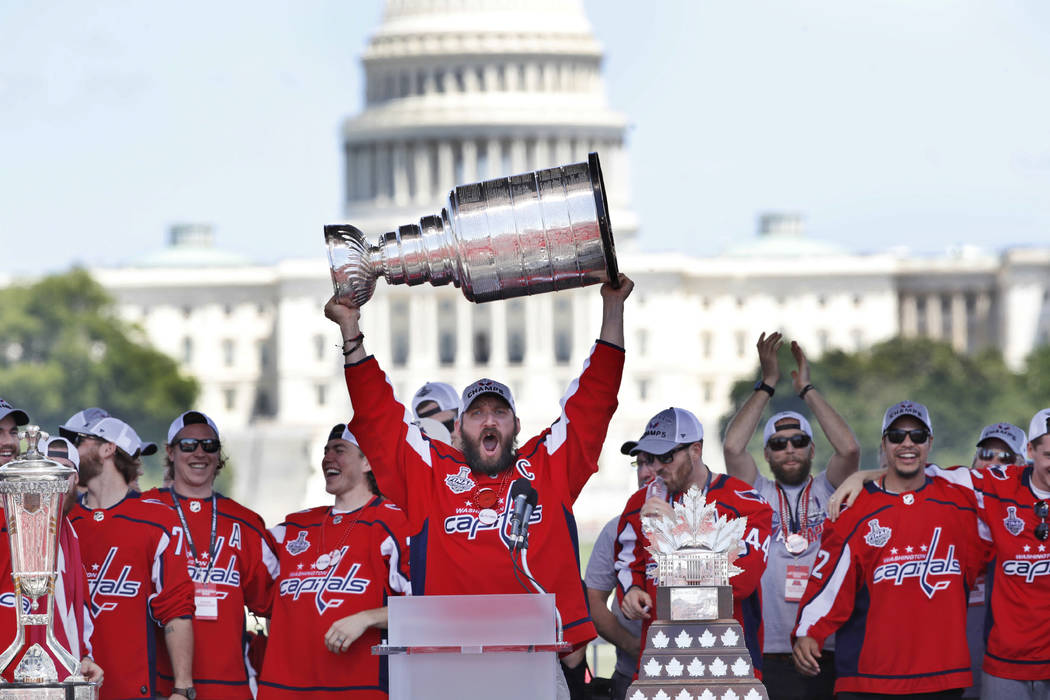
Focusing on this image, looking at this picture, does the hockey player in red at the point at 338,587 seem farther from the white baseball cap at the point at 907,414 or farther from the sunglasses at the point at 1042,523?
the sunglasses at the point at 1042,523

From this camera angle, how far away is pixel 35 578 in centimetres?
1121

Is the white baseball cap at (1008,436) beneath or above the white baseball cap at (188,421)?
beneath

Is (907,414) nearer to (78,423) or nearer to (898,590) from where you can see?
(898,590)

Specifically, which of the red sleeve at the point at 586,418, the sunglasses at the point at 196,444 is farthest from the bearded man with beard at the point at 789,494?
the sunglasses at the point at 196,444

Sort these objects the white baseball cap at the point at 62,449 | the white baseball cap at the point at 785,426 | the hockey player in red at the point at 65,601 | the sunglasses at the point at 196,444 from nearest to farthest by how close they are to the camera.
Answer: the hockey player in red at the point at 65,601 < the white baseball cap at the point at 62,449 < the sunglasses at the point at 196,444 < the white baseball cap at the point at 785,426

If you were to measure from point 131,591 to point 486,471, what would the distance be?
2351 mm

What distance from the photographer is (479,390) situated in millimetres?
12797

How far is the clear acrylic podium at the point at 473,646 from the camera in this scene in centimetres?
1116

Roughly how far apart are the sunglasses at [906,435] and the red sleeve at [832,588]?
442 mm

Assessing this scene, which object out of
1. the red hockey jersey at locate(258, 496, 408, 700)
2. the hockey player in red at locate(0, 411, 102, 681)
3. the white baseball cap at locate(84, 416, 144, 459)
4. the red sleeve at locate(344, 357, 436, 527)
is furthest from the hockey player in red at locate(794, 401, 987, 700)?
the hockey player in red at locate(0, 411, 102, 681)

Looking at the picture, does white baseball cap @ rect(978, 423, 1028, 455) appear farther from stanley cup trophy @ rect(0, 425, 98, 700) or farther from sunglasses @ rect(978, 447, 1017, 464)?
stanley cup trophy @ rect(0, 425, 98, 700)

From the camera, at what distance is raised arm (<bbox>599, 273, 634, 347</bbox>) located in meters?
12.9

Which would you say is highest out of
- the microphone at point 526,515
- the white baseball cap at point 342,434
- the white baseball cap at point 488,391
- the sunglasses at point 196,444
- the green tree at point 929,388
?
the white baseball cap at point 488,391

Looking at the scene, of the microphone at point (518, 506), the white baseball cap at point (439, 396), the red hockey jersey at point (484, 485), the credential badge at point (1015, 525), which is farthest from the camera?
the white baseball cap at point (439, 396)
